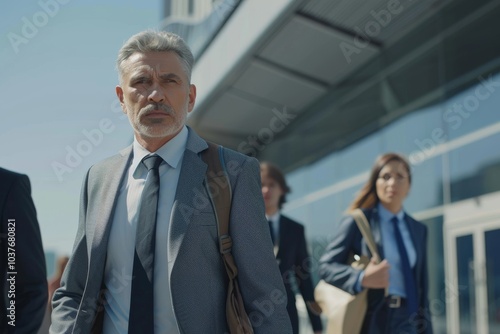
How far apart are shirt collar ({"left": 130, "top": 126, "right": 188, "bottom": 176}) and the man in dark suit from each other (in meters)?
0.51

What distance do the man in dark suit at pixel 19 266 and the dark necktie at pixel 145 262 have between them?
23.8 inches

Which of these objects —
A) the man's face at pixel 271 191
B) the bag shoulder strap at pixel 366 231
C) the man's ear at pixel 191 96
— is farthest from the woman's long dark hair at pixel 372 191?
the man's ear at pixel 191 96

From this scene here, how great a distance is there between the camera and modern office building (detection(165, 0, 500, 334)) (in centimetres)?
1013

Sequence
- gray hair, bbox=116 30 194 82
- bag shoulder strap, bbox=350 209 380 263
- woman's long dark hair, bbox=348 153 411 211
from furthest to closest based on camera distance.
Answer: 1. woman's long dark hair, bbox=348 153 411 211
2. bag shoulder strap, bbox=350 209 380 263
3. gray hair, bbox=116 30 194 82

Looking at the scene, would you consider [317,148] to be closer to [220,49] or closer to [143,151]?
[220,49]

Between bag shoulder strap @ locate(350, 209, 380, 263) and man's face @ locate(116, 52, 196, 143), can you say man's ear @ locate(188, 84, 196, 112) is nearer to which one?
man's face @ locate(116, 52, 196, 143)

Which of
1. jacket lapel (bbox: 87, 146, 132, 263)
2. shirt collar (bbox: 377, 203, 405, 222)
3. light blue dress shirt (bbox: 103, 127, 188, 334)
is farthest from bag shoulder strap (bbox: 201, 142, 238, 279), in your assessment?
shirt collar (bbox: 377, 203, 405, 222)

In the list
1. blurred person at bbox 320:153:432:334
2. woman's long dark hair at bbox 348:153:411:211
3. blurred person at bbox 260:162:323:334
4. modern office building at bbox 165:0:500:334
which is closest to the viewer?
blurred person at bbox 320:153:432:334

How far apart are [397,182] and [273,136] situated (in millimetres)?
13955

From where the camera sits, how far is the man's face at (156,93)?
2975 millimetres

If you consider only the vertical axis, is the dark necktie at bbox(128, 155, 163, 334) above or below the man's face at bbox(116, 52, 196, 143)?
below

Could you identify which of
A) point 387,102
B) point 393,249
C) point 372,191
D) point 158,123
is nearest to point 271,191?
point 372,191

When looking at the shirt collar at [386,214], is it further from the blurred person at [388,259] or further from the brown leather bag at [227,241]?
the brown leather bag at [227,241]

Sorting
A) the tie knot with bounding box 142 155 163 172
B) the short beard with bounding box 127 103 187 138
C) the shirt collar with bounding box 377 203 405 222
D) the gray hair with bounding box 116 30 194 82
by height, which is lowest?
the tie knot with bounding box 142 155 163 172
